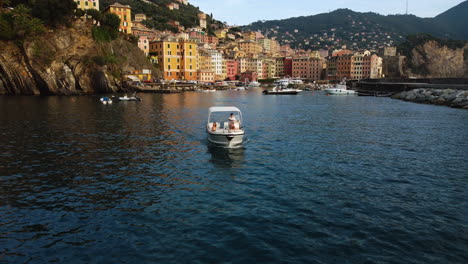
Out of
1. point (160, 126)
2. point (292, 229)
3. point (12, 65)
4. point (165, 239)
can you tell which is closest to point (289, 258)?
point (292, 229)

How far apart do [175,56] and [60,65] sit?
58471 millimetres

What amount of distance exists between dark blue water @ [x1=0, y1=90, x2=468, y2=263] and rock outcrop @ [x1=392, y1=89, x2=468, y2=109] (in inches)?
1425

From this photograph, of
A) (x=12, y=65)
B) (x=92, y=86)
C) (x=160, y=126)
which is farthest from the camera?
(x=92, y=86)

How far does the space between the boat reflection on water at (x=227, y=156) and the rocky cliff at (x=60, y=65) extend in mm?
78949

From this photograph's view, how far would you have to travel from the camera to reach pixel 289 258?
33.8 feet

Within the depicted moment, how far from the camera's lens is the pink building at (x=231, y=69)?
191 m

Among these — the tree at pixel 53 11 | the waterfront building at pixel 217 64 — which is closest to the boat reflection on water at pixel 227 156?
the tree at pixel 53 11

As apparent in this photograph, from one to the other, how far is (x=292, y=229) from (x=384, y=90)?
4035 inches

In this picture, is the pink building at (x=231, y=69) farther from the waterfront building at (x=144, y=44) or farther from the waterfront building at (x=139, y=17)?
the waterfront building at (x=144, y=44)

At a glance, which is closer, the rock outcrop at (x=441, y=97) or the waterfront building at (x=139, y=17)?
the rock outcrop at (x=441, y=97)

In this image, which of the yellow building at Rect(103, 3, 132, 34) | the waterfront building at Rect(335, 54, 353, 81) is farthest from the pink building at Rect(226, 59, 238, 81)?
the yellow building at Rect(103, 3, 132, 34)

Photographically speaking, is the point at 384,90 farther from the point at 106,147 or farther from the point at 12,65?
the point at 12,65

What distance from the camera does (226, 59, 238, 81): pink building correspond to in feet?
626

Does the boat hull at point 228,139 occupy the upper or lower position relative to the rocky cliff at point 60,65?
lower
